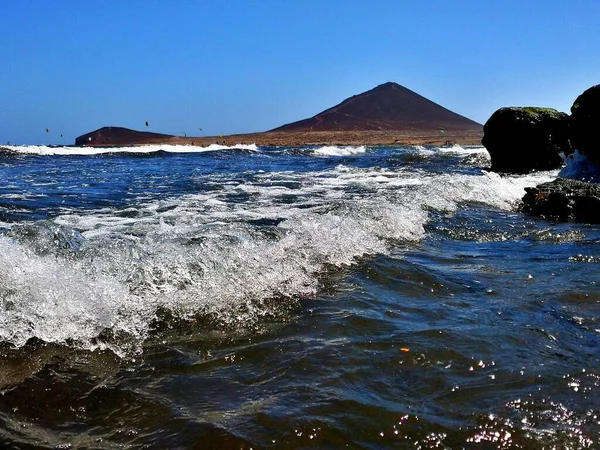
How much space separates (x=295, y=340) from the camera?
257 cm

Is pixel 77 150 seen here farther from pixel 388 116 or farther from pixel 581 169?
pixel 388 116

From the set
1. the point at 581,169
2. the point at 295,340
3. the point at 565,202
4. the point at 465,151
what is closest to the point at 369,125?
the point at 465,151

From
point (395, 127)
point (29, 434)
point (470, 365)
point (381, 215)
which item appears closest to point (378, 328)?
point (470, 365)

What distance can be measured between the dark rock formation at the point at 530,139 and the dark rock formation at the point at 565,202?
734 cm

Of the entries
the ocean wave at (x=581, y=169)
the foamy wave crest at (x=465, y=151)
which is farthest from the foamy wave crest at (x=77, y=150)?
the ocean wave at (x=581, y=169)

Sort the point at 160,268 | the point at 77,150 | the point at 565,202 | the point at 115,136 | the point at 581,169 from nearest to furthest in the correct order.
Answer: the point at 160,268
the point at 565,202
the point at 581,169
the point at 77,150
the point at 115,136

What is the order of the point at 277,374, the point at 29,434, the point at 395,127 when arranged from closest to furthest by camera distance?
the point at 29,434 → the point at 277,374 → the point at 395,127

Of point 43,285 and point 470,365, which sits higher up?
point 43,285

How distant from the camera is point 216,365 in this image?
230cm

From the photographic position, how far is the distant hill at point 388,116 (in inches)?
2662

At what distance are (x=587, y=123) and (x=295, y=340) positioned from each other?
1033 cm

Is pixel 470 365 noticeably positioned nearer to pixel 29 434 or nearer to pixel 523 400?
pixel 523 400

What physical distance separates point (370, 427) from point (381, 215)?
4.07 m

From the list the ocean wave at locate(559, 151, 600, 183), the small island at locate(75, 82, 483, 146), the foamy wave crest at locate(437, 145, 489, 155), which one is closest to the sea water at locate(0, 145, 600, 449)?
the ocean wave at locate(559, 151, 600, 183)
